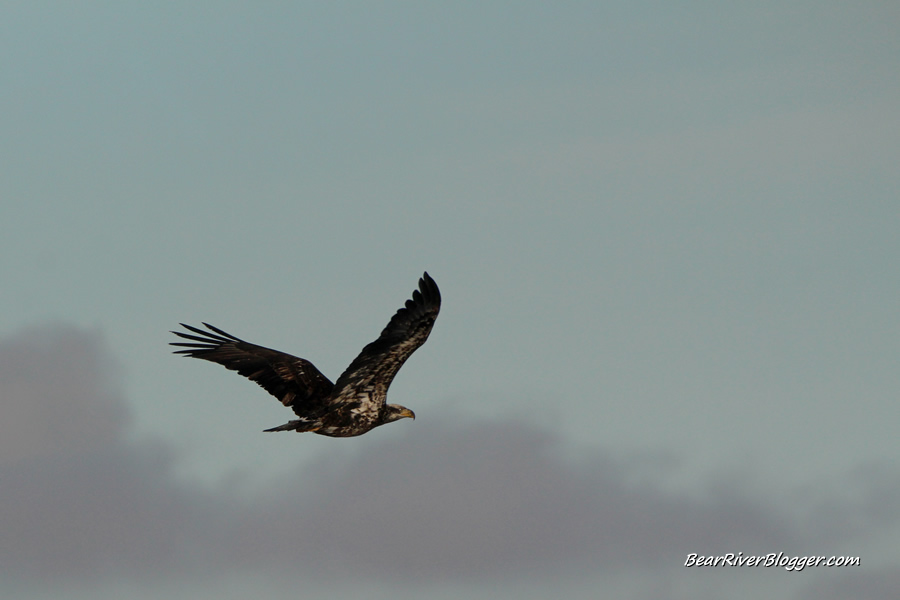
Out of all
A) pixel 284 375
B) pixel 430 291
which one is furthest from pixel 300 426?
pixel 430 291

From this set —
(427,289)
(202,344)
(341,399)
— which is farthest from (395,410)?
(202,344)

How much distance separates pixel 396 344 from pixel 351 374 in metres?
1.00

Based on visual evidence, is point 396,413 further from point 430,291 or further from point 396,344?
point 430,291

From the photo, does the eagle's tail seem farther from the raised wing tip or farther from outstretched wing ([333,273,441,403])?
the raised wing tip

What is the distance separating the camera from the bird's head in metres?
20.6

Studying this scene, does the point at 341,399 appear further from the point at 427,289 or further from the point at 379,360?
the point at 427,289

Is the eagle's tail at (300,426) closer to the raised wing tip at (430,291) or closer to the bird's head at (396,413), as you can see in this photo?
the bird's head at (396,413)

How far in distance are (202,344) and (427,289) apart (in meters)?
4.43

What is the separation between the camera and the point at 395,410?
20.7 metres

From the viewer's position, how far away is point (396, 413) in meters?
20.8

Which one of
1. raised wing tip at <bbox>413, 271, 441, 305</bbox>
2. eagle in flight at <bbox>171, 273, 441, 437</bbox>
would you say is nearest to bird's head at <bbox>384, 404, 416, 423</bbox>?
eagle in flight at <bbox>171, 273, 441, 437</bbox>

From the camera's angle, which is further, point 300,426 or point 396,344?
point 396,344

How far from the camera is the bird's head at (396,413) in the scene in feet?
67.7

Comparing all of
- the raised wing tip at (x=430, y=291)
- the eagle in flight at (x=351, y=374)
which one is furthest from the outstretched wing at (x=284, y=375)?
the raised wing tip at (x=430, y=291)
